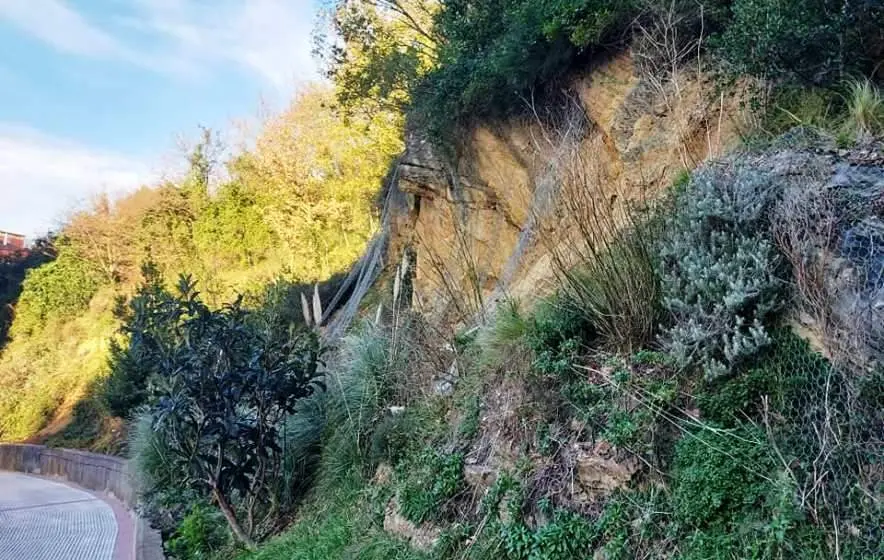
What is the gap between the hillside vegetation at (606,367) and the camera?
8.36ft

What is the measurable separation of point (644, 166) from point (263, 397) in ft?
12.3

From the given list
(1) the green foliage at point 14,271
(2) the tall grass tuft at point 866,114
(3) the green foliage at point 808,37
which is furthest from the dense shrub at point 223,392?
(1) the green foliage at point 14,271

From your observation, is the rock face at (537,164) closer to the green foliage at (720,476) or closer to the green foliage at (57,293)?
the green foliage at (720,476)

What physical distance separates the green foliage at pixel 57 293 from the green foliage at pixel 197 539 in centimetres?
1564

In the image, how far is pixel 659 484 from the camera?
2.77 m

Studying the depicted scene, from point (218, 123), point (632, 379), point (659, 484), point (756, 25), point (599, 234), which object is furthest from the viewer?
point (218, 123)

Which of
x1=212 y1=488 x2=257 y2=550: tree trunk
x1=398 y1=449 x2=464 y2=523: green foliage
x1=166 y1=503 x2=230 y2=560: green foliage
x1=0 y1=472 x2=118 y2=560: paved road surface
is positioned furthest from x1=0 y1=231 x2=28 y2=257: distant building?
x1=398 y1=449 x2=464 y2=523: green foliage

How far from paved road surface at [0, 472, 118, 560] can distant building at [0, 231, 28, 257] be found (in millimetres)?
15225

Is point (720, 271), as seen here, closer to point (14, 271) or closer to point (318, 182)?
point (318, 182)

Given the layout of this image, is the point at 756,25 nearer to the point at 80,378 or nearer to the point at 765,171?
the point at 765,171

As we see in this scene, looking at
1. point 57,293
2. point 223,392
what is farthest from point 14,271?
point 223,392

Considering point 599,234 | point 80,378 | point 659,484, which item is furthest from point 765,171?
point 80,378

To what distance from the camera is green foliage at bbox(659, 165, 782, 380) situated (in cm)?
289

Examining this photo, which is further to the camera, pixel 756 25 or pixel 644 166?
pixel 644 166
